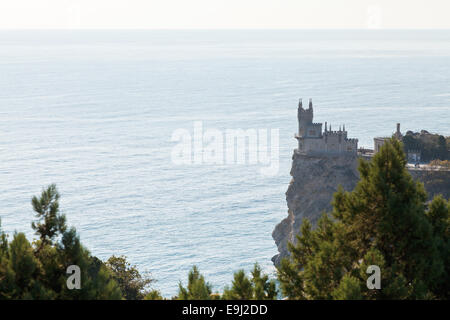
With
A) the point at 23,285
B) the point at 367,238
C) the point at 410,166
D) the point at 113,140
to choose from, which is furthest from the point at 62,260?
the point at 113,140

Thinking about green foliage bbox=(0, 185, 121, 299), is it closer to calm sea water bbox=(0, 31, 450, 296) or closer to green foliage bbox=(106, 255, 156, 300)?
green foliage bbox=(106, 255, 156, 300)

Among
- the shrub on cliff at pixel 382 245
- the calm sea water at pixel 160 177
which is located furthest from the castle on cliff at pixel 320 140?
the shrub on cliff at pixel 382 245

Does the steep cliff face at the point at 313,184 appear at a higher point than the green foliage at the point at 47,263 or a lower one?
higher

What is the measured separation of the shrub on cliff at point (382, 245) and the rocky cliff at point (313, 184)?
166ft

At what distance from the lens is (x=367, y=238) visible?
1046 inches

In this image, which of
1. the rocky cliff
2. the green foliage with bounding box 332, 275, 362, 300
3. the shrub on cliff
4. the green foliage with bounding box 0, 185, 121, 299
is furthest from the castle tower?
the green foliage with bounding box 0, 185, 121, 299

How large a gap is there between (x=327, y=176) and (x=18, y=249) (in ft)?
195

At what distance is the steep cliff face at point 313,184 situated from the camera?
79.2m

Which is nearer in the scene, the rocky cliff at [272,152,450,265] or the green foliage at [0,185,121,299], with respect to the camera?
the green foliage at [0,185,121,299]

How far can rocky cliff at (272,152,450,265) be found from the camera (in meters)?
79.2

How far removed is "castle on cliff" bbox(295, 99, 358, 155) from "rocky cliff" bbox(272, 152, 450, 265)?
0.92 m

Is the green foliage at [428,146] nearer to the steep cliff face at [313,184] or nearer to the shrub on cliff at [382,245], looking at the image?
the steep cliff face at [313,184]
